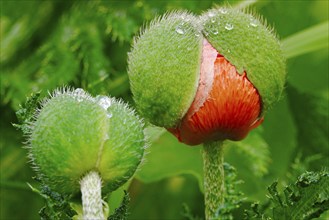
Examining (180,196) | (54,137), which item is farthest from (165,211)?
(54,137)

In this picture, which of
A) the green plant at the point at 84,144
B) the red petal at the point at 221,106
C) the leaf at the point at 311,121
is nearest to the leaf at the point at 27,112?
the green plant at the point at 84,144

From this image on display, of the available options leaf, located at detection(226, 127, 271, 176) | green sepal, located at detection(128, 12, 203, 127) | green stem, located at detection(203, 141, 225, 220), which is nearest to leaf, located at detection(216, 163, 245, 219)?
green stem, located at detection(203, 141, 225, 220)

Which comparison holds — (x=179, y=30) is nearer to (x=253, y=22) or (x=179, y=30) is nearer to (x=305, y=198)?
(x=253, y=22)

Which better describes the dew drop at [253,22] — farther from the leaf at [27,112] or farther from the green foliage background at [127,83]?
the green foliage background at [127,83]

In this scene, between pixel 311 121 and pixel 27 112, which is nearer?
pixel 27 112

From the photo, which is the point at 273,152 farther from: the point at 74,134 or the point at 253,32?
the point at 74,134

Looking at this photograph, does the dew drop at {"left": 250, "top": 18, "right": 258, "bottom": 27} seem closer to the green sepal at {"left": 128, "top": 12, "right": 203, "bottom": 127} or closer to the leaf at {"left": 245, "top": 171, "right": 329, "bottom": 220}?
the green sepal at {"left": 128, "top": 12, "right": 203, "bottom": 127}

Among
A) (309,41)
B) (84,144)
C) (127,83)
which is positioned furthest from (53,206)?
(127,83)

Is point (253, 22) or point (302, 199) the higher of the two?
point (253, 22)
